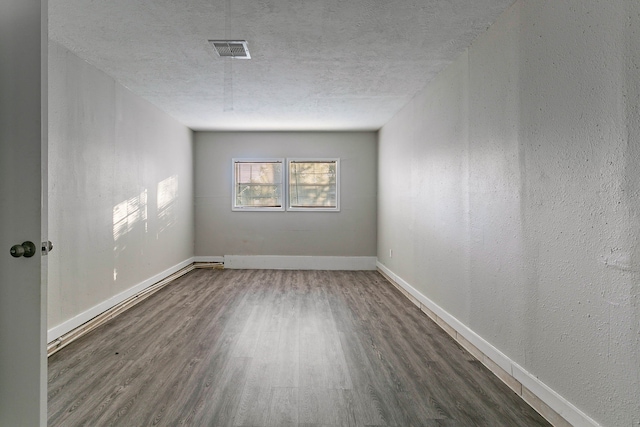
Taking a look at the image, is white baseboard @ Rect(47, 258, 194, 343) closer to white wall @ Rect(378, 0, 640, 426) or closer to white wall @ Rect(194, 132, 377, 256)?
white wall @ Rect(194, 132, 377, 256)

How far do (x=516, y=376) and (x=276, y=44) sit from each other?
308 cm

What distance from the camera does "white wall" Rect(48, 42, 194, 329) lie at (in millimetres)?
3029

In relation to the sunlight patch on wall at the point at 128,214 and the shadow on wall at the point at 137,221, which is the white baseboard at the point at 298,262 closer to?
the shadow on wall at the point at 137,221

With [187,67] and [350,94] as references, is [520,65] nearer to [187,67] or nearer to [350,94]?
[350,94]

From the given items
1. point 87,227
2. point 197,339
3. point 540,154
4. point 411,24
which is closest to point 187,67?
point 87,227

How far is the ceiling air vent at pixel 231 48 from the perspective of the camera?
9.60 feet

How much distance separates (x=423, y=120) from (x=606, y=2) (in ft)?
8.21

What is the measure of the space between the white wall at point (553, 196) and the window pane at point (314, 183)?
134 inches

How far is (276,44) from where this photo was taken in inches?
118

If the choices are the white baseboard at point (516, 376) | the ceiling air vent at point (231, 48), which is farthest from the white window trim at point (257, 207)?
the white baseboard at point (516, 376)

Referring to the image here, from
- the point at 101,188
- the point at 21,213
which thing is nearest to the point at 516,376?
the point at 21,213

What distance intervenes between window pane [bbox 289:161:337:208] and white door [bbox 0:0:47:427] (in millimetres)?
5251

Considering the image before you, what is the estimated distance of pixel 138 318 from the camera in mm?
3680

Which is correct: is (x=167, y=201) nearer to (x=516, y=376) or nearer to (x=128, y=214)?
(x=128, y=214)
